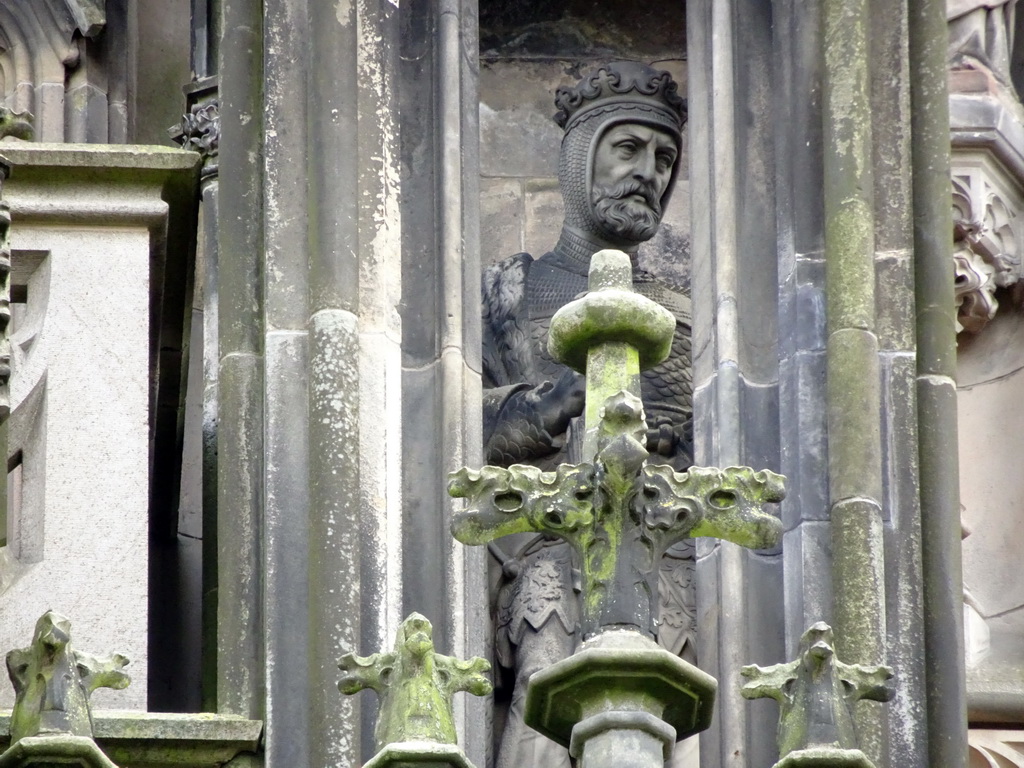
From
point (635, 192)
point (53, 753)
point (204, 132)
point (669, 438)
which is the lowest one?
point (53, 753)

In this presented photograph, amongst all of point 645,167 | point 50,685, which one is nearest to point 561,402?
point 645,167

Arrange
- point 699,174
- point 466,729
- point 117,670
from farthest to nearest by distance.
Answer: point 699,174 → point 466,729 → point 117,670

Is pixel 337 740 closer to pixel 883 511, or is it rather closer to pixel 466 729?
pixel 466 729

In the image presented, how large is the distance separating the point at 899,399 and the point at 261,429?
5.14 ft

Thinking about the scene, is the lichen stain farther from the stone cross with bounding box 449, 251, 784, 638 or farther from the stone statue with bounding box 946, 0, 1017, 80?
the stone statue with bounding box 946, 0, 1017, 80

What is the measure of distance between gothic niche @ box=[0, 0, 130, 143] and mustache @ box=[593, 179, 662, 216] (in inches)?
67.9

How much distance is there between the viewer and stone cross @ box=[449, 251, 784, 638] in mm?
12164

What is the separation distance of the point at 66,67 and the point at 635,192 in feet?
6.58

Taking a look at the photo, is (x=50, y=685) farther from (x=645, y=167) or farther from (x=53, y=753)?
(x=645, y=167)

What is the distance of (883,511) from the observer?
13922 mm

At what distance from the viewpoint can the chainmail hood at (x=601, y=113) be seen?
15281 millimetres

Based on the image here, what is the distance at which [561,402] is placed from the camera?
47.5 ft

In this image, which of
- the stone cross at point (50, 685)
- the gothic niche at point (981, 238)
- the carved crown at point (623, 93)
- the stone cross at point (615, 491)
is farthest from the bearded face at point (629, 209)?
the stone cross at point (50, 685)

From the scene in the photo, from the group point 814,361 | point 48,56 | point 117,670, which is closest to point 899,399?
point 814,361
